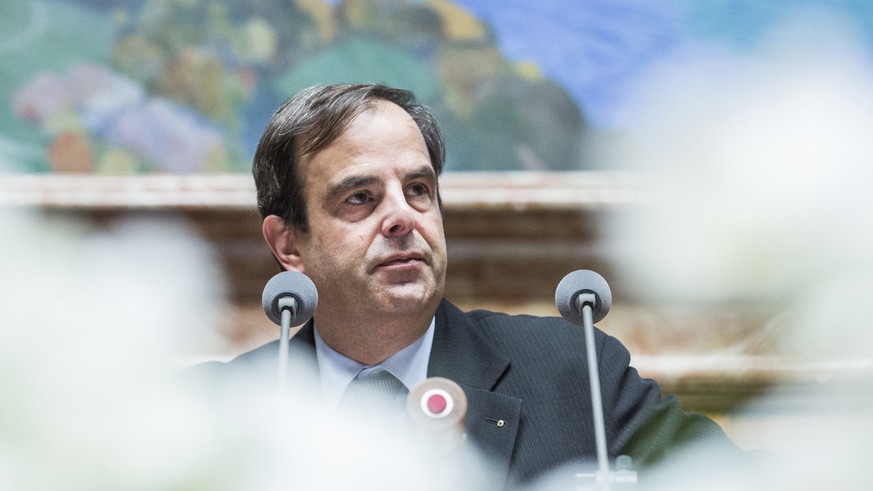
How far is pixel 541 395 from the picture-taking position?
5.88ft

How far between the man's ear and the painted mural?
3.16 feet

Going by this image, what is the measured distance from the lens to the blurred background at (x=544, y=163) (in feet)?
8.99

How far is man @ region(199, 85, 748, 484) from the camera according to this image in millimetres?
1724

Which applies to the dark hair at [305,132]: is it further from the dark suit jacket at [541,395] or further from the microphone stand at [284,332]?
the microphone stand at [284,332]

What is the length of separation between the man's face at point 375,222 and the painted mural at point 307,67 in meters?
1.08

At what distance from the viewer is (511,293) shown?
2836 millimetres

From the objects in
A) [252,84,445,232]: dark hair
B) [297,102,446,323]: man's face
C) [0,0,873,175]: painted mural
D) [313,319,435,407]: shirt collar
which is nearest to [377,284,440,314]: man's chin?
[297,102,446,323]: man's face

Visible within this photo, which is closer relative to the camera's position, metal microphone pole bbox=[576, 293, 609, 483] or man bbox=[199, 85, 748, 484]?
metal microphone pole bbox=[576, 293, 609, 483]

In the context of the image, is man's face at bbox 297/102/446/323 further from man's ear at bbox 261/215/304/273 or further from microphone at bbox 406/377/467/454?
microphone at bbox 406/377/467/454

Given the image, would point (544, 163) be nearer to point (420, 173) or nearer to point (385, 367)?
point (420, 173)

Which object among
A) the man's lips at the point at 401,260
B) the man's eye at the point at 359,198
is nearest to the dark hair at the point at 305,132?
the man's eye at the point at 359,198

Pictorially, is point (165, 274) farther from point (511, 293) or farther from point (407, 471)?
point (407, 471)

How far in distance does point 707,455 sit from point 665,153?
4.68ft

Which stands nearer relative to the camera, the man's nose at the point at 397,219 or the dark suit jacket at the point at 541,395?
the dark suit jacket at the point at 541,395
